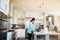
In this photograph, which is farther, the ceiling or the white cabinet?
the white cabinet

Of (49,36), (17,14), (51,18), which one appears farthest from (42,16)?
(49,36)

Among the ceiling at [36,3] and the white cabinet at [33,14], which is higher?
the ceiling at [36,3]

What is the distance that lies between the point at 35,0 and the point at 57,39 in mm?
2472

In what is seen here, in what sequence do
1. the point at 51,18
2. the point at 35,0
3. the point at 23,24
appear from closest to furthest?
the point at 35,0 → the point at 23,24 → the point at 51,18

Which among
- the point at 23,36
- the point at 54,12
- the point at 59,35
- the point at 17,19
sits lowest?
the point at 23,36

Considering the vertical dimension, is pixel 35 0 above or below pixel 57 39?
above

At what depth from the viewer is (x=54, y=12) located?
9758 millimetres

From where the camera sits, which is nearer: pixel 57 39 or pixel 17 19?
pixel 57 39

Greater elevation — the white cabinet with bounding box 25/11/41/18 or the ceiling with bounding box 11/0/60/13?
the ceiling with bounding box 11/0/60/13

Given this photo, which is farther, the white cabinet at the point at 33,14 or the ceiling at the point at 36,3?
the white cabinet at the point at 33,14

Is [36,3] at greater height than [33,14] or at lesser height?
greater

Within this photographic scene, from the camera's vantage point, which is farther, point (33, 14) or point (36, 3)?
point (33, 14)

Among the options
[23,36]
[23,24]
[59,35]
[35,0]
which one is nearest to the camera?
[59,35]

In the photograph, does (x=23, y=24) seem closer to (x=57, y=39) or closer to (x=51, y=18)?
(x=51, y=18)
